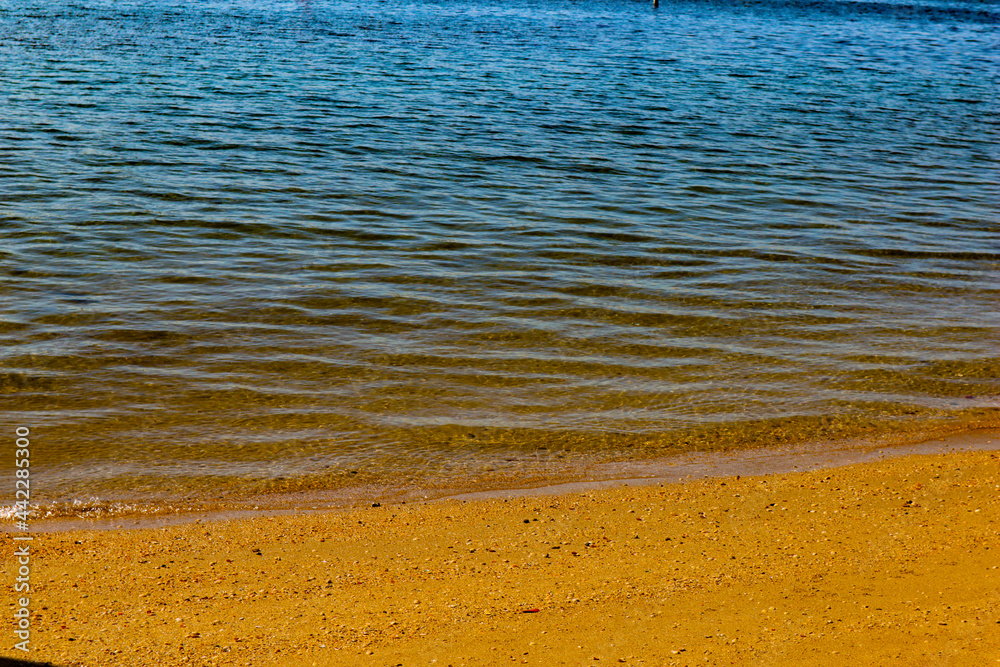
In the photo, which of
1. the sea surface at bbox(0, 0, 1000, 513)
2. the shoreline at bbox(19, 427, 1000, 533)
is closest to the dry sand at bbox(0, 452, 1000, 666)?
the shoreline at bbox(19, 427, 1000, 533)

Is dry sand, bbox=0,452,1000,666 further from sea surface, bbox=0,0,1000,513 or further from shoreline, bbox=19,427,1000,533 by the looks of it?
sea surface, bbox=0,0,1000,513

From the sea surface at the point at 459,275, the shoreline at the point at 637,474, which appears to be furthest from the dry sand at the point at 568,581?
the sea surface at the point at 459,275

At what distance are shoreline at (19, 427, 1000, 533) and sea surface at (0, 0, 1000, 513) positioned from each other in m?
0.11

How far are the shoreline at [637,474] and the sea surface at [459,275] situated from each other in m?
0.11

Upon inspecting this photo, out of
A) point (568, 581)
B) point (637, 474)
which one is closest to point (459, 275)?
point (637, 474)

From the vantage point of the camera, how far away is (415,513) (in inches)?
216

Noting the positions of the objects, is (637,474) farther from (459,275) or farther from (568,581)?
(459,275)

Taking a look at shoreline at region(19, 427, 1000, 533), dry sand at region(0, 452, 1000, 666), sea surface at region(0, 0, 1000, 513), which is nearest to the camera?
dry sand at region(0, 452, 1000, 666)

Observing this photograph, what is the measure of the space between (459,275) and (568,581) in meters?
5.45

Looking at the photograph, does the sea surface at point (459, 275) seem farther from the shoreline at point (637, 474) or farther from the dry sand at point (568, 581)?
the dry sand at point (568, 581)

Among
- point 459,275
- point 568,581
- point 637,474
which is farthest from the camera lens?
point 459,275

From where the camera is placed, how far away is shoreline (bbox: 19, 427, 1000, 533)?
17.7 feet

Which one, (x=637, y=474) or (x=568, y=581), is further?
(x=637, y=474)

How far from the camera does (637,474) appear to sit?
599cm
